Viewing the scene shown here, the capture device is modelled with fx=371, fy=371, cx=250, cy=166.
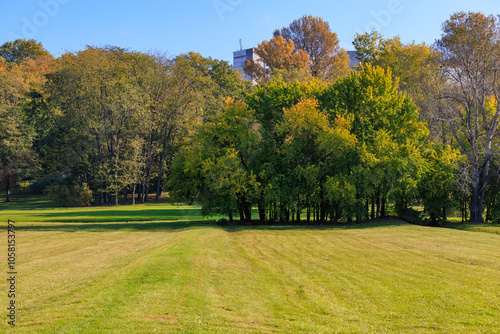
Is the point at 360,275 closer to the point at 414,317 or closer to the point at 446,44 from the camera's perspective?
the point at 414,317

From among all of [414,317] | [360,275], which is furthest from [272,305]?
[360,275]

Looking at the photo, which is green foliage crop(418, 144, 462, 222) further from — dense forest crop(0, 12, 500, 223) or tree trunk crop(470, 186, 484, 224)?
tree trunk crop(470, 186, 484, 224)

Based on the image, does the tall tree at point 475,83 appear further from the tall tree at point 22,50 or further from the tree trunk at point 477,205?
the tall tree at point 22,50

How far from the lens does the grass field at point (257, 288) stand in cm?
770

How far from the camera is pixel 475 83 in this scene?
2952 centimetres

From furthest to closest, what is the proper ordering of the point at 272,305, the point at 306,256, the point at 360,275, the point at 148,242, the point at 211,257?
the point at 148,242 < the point at 306,256 < the point at 211,257 < the point at 360,275 < the point at 272,305

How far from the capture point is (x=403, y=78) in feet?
163

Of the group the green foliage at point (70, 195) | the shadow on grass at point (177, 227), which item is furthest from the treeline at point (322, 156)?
the green foliage at point (70, 195)

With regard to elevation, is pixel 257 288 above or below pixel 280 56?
below

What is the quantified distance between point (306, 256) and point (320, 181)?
1577 cm

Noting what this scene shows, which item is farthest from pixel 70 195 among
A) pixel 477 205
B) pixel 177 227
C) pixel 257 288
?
pixel 477 205

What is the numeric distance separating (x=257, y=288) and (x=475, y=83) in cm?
2794

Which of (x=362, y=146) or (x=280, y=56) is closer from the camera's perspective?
(x=362, y=146)

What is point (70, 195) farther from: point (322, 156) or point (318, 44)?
point (318, 44)
